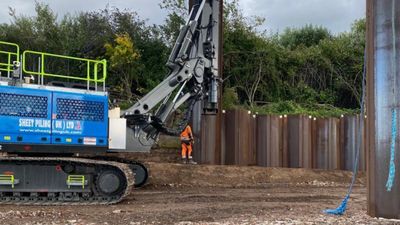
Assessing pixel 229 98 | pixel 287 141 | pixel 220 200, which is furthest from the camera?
pixel 229 98

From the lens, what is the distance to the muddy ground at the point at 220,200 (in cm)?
976

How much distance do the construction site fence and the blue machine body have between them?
6.92 meters

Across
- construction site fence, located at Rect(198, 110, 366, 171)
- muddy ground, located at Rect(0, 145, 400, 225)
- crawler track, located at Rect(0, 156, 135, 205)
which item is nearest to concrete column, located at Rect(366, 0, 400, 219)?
muddy ground, located at Rect(0, 145, 400, 225)

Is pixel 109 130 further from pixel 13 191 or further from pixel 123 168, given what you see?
pixel 13 191

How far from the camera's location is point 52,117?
39.3ft

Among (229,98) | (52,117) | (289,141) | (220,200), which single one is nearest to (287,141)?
(289,141)

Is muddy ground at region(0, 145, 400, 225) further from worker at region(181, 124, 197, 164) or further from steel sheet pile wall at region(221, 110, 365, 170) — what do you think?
worker at region(181, 124, 197, 164)

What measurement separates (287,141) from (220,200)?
8.00 m

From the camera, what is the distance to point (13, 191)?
12031 mm

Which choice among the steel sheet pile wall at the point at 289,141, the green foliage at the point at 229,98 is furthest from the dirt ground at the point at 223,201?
the green foliage at the point at 229,98

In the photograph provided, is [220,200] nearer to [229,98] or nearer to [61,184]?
[61,184]

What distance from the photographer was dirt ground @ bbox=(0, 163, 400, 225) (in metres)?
9.75

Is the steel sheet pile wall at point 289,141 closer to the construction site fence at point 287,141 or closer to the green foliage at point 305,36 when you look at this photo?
the construction site fence at point 287,141

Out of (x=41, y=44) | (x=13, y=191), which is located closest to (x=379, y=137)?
(x=13, y=191)
